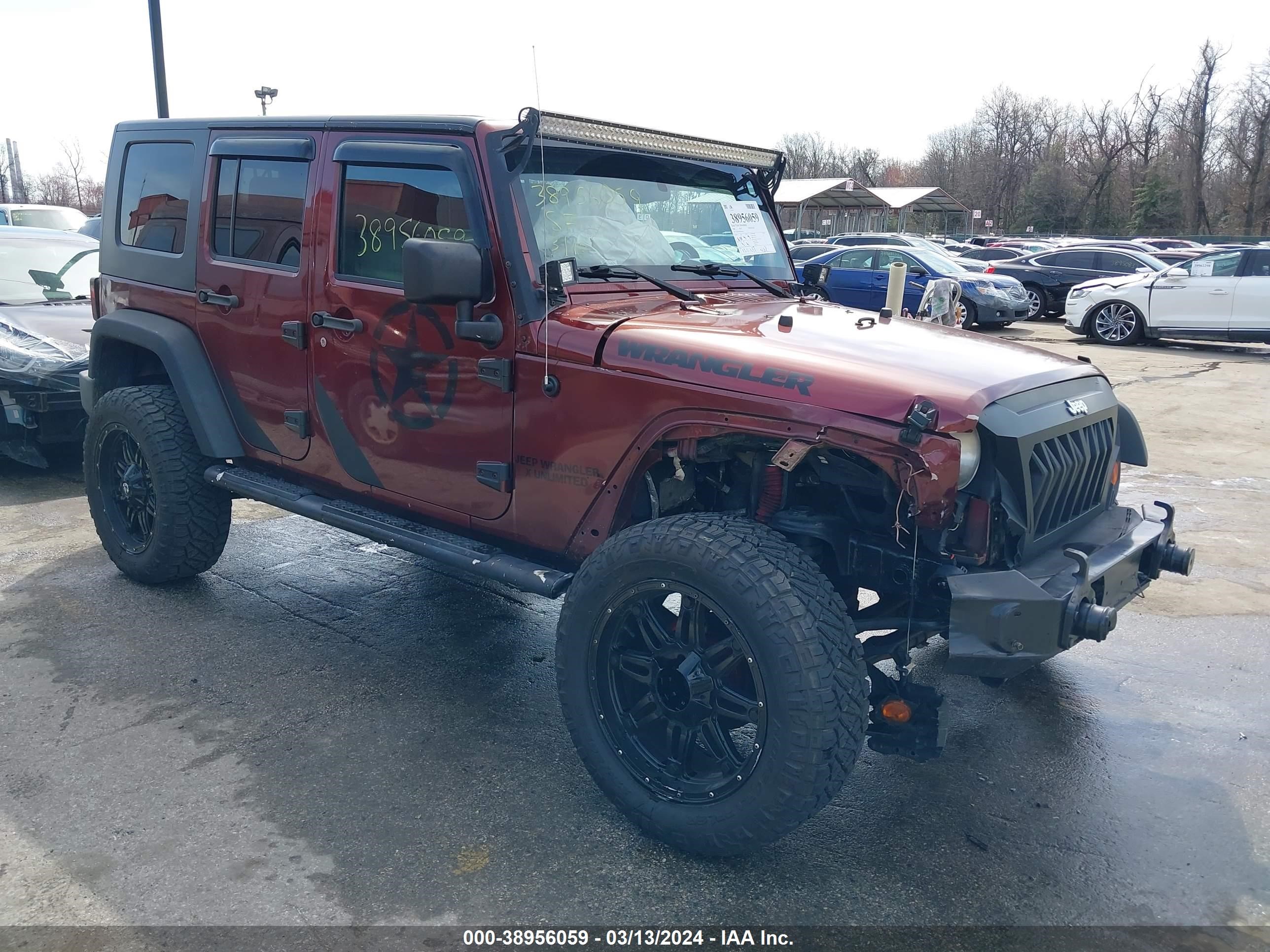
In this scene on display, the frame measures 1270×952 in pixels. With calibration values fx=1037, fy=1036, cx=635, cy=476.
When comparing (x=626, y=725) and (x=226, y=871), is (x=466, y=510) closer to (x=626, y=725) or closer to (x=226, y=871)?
(x=626, y=725)

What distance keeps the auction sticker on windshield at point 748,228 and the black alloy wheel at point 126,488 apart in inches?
114

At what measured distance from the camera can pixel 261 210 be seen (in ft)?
14.3

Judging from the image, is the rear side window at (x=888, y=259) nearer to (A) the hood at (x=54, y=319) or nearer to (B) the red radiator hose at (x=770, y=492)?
(A) the hood at (x=54, y=319)

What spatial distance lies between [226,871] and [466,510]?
56.0 inches

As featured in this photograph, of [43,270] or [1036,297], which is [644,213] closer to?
[43,270]

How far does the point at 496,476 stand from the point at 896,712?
154cm

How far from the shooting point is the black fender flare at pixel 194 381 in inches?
181

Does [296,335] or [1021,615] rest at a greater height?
[296,335]

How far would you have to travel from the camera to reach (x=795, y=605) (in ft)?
8.97

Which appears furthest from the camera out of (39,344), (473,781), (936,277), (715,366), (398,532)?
(936,277)

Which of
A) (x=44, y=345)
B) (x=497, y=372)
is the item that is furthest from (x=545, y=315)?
(x=44, y=345)

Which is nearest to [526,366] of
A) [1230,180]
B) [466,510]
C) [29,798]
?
[466,510]

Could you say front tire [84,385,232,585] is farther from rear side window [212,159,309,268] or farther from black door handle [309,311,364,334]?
black door handle [309,311,364,334]

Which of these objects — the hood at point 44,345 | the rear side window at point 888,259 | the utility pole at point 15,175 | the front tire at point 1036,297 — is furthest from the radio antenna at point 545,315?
the utility pole at point 15,175
